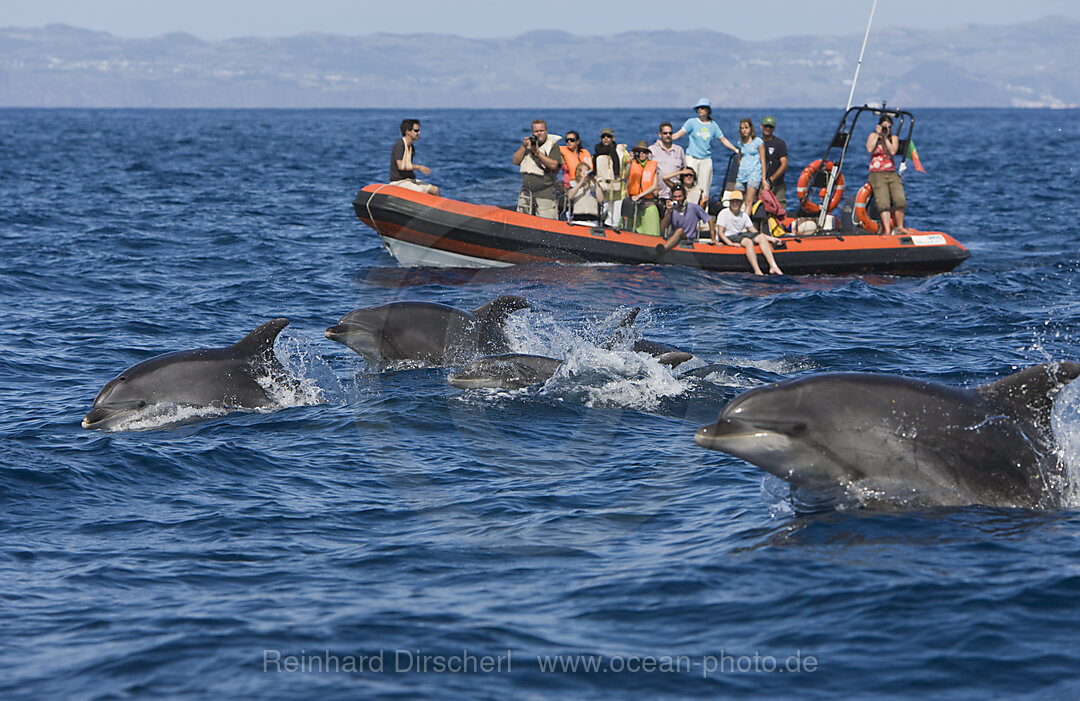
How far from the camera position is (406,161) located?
21062mm

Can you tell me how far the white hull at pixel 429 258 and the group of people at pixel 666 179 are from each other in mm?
1139

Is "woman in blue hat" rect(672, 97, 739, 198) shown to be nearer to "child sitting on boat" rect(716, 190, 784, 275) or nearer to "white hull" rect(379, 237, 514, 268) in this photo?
"child sitting on boat" rect(716, 190, 784, 275)

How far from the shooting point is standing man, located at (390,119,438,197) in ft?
66.0

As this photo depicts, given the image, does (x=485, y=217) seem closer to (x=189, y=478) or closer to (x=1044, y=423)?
(x=189, y=478)

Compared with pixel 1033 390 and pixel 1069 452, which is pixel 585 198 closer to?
pixel 1069 452

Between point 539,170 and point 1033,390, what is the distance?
14.2m

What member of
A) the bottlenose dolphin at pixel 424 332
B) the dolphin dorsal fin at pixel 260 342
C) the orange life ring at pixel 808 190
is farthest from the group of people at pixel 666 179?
the dolphin dorsal fin at pixel 260 342

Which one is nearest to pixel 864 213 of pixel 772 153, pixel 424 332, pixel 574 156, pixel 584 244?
pixel 772 153

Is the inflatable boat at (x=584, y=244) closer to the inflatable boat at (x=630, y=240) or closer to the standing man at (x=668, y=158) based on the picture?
the inflatable boat at (x=630, y=240)

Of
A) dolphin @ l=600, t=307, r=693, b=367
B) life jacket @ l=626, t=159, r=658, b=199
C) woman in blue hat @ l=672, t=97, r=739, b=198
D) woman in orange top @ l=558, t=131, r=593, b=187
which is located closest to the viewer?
dolphin @ l=600, t=307, r=693, b=367

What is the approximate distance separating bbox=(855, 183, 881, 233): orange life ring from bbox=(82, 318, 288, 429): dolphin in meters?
13.6

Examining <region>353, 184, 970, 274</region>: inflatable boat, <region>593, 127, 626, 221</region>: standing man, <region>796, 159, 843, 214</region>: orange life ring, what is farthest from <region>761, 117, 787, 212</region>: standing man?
<region>593, 127, 626, 221</region>: standing man

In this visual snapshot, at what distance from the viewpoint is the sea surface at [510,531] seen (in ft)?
20.8

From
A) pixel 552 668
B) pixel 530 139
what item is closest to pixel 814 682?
pixel 552 668
